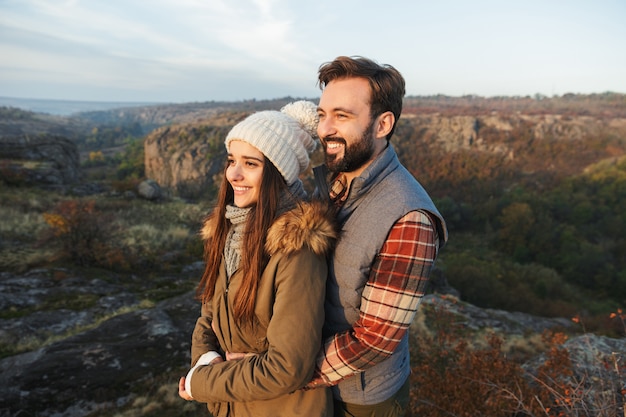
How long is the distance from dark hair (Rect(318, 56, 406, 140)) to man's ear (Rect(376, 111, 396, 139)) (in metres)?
0.02

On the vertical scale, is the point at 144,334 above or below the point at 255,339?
below

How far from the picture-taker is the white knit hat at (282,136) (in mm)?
1762

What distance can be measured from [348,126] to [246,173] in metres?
0.56

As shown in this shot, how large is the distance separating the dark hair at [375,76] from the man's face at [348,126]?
29mm

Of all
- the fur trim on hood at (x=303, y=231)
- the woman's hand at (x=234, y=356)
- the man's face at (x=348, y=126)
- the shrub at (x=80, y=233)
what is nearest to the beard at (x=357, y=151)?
the man's face at (x=348, y=126)

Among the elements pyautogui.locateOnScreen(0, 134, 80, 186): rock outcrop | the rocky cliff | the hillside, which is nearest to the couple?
the hillside

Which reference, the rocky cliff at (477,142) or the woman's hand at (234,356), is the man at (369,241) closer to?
the woman's hand at (234,356)

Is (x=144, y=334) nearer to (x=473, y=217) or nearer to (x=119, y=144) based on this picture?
(x=473, y=217)

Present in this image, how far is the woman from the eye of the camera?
1.47 m

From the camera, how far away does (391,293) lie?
1.46m

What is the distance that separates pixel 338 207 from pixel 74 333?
628cm

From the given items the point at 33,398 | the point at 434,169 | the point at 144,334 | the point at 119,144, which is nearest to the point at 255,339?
the point at 33,398

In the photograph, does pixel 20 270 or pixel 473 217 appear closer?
pixel 20 270

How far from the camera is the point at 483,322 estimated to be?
9430mm
